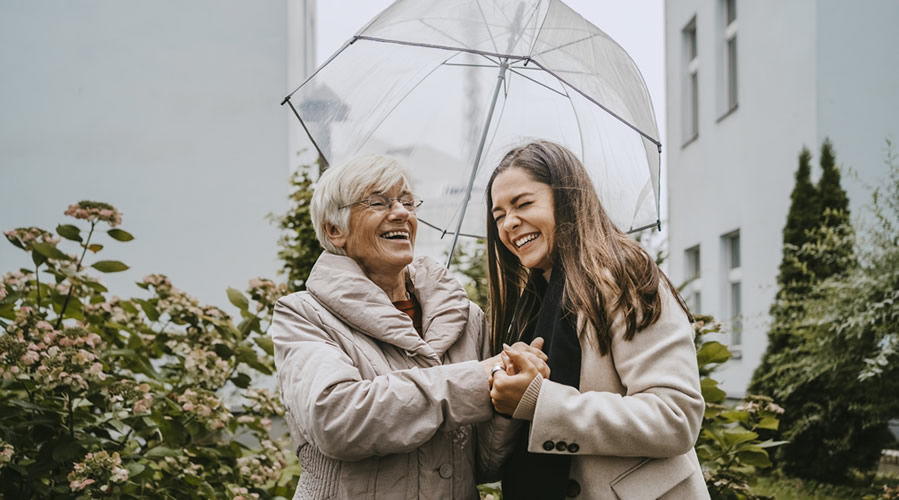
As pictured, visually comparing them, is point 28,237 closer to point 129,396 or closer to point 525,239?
point 129,396

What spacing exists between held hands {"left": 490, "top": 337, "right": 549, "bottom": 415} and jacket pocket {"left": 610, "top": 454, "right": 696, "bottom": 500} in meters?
0.27

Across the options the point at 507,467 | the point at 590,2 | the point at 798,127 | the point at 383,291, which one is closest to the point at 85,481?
the point at 383,291

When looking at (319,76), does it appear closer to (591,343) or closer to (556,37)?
(556,37)

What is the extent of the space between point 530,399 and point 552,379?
0.32 feet

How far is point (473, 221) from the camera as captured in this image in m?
2.68

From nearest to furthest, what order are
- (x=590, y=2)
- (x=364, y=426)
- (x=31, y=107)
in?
1. (x=364, y=426)
2. (x=590, y=2)
3. (x=31, y=107)

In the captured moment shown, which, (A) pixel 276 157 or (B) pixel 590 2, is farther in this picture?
(A) pixel 276 157

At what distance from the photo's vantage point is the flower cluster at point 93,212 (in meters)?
3.16

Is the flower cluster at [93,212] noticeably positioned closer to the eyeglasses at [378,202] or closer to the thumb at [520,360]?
the eyeglasses at [378,202]

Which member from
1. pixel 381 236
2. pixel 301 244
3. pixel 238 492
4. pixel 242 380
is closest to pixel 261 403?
pixel 242 380

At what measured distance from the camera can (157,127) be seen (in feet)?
27.2

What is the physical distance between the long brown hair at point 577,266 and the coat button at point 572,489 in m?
0.30

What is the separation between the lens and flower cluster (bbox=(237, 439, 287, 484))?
3203 millimetres

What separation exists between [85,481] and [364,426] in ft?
Answer: 3.88
